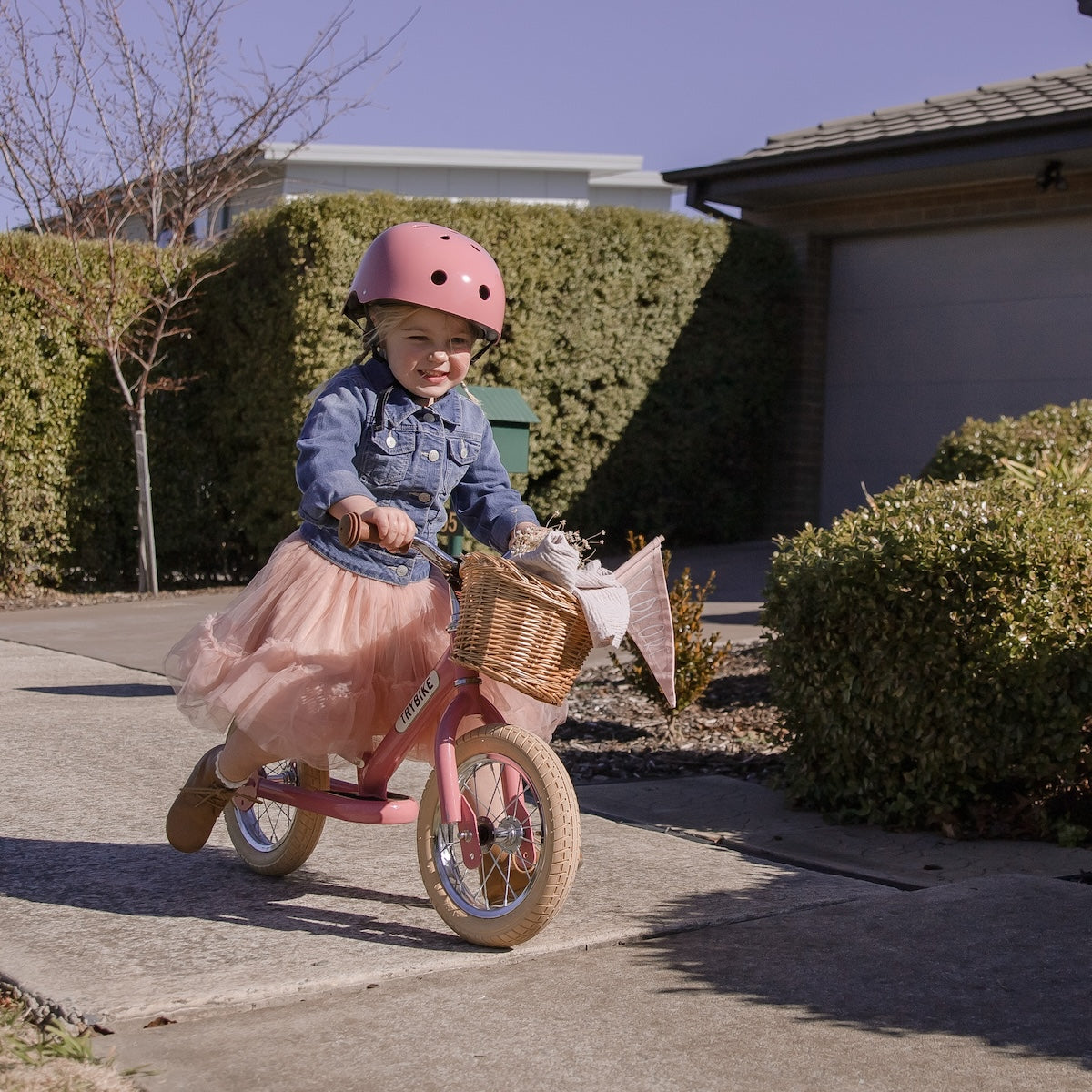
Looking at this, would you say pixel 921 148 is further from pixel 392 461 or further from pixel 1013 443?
pixel 392 461

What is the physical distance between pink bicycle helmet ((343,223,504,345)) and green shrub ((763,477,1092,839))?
1.85 metres

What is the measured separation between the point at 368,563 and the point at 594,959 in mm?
1141

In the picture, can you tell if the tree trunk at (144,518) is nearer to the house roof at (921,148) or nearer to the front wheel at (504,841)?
the house roof at (921,148)

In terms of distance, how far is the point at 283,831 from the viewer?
425 cm

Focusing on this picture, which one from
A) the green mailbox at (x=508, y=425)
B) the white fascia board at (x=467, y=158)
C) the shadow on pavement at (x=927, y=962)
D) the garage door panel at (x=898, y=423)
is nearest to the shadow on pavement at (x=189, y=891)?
the shadow on pavement at (x=927, y=962)

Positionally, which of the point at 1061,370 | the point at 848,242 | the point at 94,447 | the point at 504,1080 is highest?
the point at 848,242

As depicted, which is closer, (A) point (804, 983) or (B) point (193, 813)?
(A) point (804, 983)

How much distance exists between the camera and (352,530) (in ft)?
10.7

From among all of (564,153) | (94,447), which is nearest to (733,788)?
(94,447)

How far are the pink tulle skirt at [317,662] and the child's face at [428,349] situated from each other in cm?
52

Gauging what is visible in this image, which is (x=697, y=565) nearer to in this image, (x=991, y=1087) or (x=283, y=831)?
(x=283, y=831)

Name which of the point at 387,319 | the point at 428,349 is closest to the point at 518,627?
the point at 428,349

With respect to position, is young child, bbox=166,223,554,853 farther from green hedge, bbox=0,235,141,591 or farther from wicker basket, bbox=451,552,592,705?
A: green hedge, bbox=0,235,141,591

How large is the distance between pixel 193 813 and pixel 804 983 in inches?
67.3
